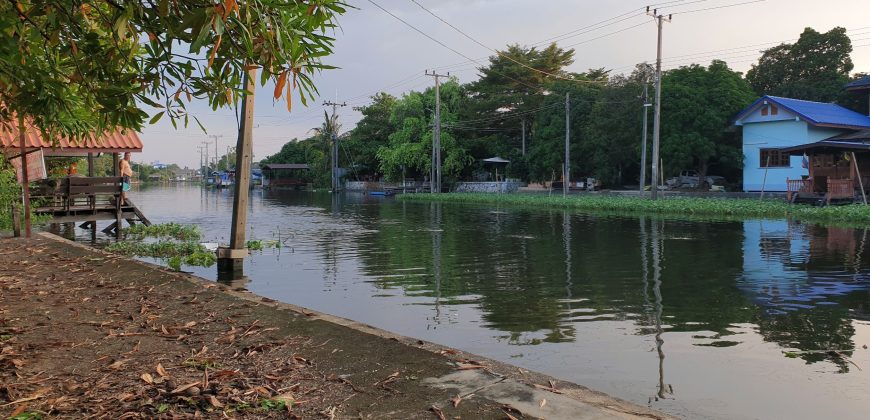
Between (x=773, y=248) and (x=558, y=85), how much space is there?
108ft

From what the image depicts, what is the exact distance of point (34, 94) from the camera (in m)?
4.96

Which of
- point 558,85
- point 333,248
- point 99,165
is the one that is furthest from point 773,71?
point 99,165

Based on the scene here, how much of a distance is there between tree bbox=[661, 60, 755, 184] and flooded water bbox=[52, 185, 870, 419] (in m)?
17.3

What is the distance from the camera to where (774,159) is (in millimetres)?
37062

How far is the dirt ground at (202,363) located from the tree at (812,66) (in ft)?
142

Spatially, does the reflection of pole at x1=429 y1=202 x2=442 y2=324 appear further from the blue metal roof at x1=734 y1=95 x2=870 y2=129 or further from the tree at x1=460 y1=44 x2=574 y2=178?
the tree at x1=460 y1=44 x2=574 y2=178

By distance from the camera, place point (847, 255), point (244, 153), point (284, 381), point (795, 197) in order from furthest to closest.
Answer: point (795, 197) < point (847, 255) < point (244, 153) < point (284, 381)

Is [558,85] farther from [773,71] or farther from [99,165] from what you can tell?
[99,165]

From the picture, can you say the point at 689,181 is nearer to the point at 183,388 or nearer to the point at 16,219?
the point at 16,219

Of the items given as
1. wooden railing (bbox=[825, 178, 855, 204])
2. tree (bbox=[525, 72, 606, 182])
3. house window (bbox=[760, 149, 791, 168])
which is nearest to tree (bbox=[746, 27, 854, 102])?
house window (bbox=[760, 149, 791, 168])

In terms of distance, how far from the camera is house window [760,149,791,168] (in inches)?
1436

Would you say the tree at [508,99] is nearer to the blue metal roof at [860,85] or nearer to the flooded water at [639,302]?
the blue metal roof at [860,85]

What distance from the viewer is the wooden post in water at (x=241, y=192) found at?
10.9 meters

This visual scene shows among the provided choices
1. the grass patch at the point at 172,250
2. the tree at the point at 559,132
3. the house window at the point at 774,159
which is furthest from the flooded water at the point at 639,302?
the tree at the point at 559,132
